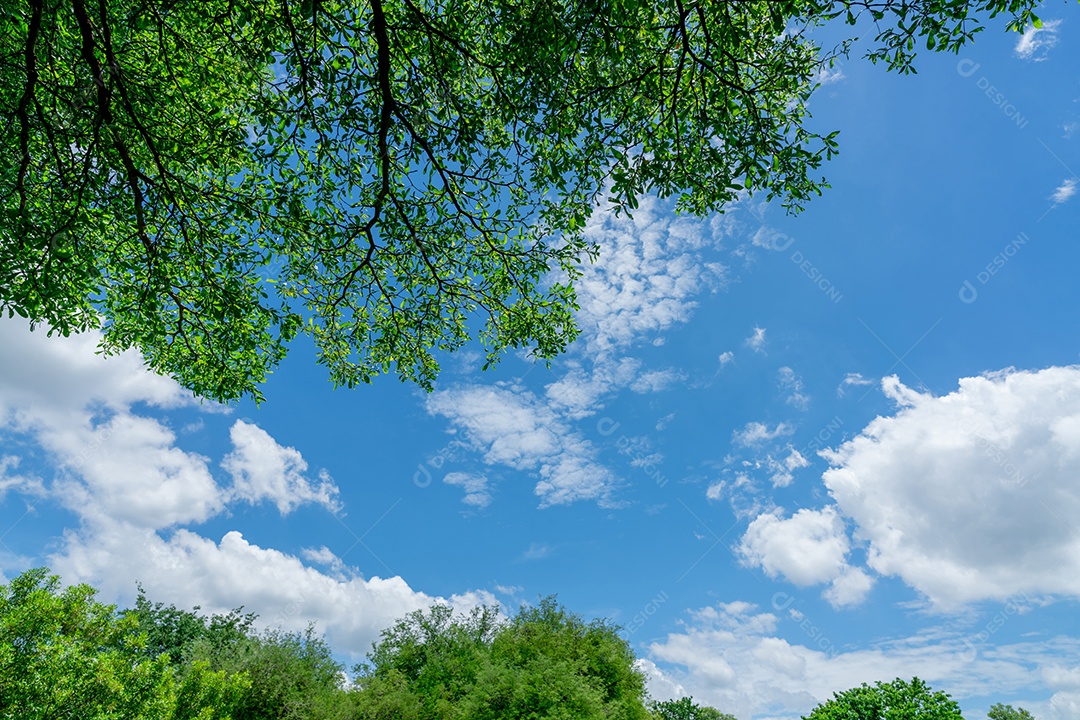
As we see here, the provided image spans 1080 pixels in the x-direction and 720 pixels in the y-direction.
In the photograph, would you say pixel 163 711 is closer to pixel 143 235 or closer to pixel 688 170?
pixel 143 235

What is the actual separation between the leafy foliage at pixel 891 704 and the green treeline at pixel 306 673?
0.19 ft

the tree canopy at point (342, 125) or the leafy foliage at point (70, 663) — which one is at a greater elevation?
the tree canopy at point (342, 125)

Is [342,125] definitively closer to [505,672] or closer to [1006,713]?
[505,672]

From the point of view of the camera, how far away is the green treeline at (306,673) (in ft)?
52.3

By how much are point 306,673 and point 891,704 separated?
30.0 m

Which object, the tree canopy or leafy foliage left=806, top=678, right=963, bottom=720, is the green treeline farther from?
the tree canopy

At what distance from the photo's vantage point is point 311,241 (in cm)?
845

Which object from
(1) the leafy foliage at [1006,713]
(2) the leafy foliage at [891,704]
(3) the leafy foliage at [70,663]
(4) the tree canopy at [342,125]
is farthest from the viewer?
(1) the leafy foliage at [1006,713]

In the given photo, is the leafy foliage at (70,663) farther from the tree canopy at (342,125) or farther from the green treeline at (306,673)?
the tree canopy at (342,125)

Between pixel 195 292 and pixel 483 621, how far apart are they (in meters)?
40.0

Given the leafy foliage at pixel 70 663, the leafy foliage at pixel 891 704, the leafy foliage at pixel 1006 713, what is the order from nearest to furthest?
the leafy foliage at pixel 70 663
the leafy foliage at pixel 891 704
the leafy foliage at pixel 1006 713

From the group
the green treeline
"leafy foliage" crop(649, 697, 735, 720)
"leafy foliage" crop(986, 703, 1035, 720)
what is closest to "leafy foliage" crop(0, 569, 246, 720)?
the green treeline

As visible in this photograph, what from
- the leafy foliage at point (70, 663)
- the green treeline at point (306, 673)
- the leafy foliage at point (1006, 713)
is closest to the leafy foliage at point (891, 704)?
the green treeline at point (306, 673)

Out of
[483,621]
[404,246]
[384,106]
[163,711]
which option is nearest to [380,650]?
[483,621]
